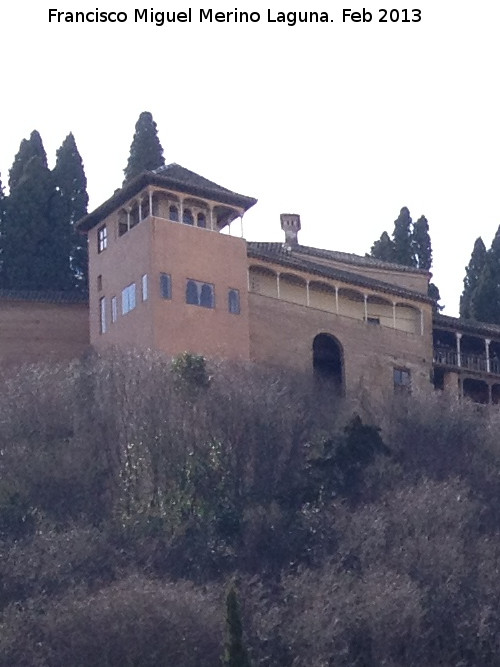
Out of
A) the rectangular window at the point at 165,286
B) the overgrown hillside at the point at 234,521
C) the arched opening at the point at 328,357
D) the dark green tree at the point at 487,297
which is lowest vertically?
the overgrown hillside at the point at 234,521

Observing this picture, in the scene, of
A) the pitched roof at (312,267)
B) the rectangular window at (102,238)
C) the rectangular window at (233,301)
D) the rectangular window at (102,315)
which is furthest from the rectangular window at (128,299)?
the pitched roof at (312,267)

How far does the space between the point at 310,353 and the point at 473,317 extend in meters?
9.83

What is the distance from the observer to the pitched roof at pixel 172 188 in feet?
156

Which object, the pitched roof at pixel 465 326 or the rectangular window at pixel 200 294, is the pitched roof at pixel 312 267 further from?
the rectangular window at pixel 200 294

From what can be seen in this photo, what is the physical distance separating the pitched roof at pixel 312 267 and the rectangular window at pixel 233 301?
1.55 metres

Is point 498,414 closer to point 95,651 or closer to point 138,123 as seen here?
point 138,123

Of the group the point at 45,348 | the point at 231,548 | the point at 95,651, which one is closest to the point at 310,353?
the point at 45,348

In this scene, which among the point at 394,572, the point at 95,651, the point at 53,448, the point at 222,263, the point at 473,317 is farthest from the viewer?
the point at 473,317

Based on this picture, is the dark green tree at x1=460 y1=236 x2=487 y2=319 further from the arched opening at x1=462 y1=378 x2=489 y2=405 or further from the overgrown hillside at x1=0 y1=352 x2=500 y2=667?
the overgrown hillside at x1=0 y1=352 x2=500 y2=667

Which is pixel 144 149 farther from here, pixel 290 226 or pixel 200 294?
pixel 200 294

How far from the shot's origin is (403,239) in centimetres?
5981

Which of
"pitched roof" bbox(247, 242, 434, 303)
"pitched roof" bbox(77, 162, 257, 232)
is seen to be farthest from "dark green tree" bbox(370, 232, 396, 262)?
"pitched roof" bbox(77, 162, 257, 232)

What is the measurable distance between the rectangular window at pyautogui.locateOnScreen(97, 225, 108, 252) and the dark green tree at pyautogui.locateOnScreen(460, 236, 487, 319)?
13823 millimetres

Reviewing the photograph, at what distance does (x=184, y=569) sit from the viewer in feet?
126
